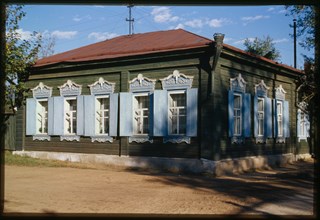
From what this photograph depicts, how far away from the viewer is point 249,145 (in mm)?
14562

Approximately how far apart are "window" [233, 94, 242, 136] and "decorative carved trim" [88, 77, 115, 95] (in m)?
4.66

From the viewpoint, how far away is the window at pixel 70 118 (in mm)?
15805

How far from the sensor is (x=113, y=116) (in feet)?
46.8

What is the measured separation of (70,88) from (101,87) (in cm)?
169

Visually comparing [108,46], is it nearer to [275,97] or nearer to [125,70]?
[125,70]

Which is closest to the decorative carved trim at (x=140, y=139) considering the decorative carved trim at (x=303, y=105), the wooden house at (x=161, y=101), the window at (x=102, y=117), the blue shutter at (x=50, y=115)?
the wooden house at (x=161, y=101)

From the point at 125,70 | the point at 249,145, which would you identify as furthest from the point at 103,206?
the point at 249,145

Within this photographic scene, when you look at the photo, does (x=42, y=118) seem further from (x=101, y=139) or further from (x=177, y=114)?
(x=177, y=114)

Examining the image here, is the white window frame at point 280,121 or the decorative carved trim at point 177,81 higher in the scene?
the decorative carved trim at point 177,81

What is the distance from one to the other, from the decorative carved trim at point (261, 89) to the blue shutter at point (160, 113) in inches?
169

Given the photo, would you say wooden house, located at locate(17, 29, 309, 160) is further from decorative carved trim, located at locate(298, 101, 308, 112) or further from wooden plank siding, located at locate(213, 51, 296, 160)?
decorative carved trim, located at locate(298, 101, 308, 112)

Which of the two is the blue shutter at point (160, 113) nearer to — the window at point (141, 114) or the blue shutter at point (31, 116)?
the window at point (141, 114)

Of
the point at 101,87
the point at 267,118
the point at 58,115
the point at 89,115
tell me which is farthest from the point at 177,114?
the point at 58,115

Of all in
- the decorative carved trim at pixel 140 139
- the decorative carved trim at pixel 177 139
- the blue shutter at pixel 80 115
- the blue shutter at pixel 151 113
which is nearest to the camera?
the decorative carved trim at pixel 177 139
